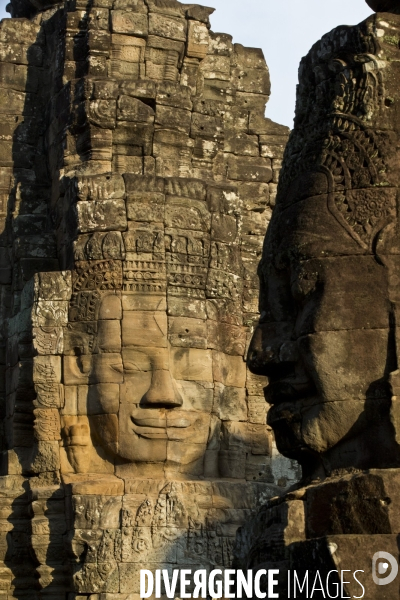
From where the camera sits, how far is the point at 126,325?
15.7 metres

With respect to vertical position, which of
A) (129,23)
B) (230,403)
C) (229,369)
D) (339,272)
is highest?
(129,23)

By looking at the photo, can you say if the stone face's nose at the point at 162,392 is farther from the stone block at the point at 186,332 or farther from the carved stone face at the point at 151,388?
the stone block at the point at 186,332

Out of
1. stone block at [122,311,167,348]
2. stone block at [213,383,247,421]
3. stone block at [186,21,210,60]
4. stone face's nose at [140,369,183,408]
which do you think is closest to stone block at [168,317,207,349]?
stone block at [122,311,167,348]

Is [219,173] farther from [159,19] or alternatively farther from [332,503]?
[332,503]

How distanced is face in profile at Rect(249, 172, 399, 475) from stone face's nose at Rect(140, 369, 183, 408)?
260 inches

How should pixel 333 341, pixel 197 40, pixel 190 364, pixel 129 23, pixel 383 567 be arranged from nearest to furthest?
pixel 383 567, pixel 333 341, pixel 190 364, pixel 129 23, pixel 197 40

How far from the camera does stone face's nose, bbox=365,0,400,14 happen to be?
9469 mm

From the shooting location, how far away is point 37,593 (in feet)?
51.0

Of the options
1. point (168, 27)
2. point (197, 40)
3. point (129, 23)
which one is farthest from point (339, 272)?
point (197, 40)

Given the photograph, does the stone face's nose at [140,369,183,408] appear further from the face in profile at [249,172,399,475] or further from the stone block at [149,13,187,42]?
the face in profile at [249,172,399,475]

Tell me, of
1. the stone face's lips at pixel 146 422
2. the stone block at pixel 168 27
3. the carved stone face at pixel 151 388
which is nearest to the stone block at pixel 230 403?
the carved stone face at pixel 151 388

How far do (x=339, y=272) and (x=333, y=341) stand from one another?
0.43 metres

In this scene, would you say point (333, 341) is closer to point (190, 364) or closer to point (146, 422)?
point (146, 422)

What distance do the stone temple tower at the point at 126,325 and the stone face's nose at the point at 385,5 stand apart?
6675mm
